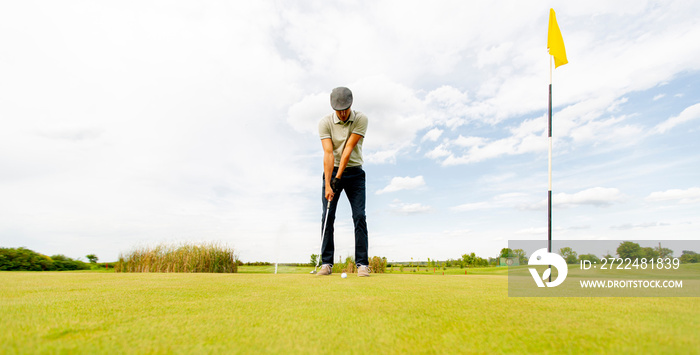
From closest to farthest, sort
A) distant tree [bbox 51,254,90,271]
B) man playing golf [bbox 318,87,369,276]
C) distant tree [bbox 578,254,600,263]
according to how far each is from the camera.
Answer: distant tree [bbox 578,254,600,263]
man playing golf [bbox 318,87,369,276]
distant tree [bbox 51,254,90,271]

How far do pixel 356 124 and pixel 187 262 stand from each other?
5698 mm

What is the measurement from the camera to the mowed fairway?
1.38 meters

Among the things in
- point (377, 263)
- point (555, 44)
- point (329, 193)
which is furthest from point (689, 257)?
point (377, 263)

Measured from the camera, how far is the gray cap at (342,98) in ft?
17.2

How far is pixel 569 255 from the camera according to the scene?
15.6 feet

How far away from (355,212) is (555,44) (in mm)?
3702

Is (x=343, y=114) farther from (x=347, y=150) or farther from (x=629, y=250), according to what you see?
(x=629, y=250)

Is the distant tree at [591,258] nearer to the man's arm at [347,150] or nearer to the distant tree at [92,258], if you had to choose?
the man's arm at [347,150]

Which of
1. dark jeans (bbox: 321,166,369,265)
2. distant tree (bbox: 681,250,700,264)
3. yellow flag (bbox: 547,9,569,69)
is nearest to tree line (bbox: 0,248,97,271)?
dark jeans (bbox: 321,166,369,265)

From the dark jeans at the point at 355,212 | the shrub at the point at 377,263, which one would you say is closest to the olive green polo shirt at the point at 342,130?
the dark jeans at the point at 355,212

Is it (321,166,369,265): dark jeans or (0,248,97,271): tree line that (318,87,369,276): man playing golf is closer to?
(321,166,369,265): dark jeans

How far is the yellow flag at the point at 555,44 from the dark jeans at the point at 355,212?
3.16 metres

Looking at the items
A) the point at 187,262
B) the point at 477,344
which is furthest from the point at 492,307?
the point at 187,262

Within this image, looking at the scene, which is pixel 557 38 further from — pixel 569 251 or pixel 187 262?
pixel 187 262
